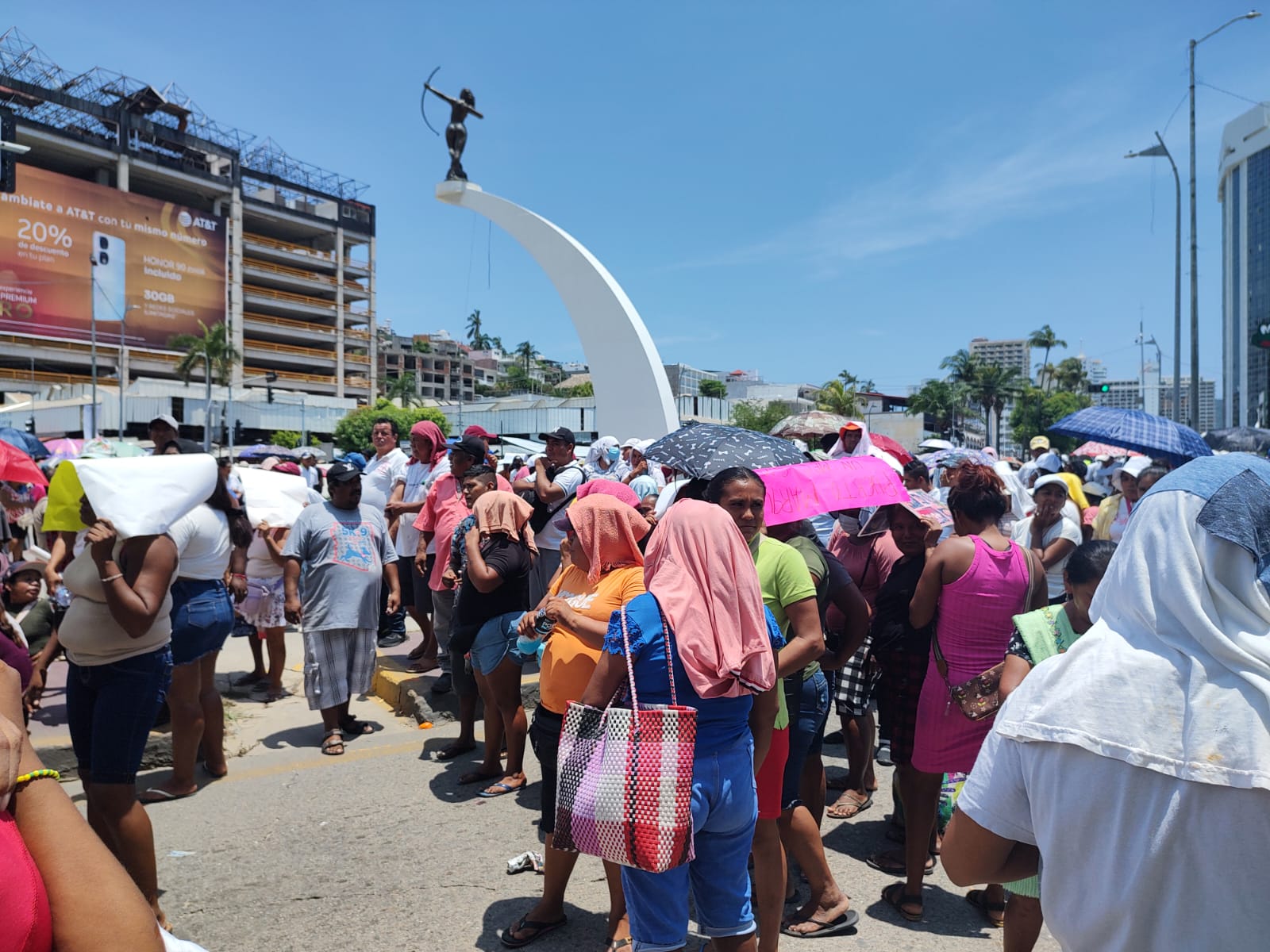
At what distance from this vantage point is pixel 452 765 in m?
4.96

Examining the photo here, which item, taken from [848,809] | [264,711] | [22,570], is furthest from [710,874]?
[22,570]

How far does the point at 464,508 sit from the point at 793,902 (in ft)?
10.9

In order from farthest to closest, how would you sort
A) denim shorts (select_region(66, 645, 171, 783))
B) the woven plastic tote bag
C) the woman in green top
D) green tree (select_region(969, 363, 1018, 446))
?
green tree (select_region(969, 363, 1018, 446)), denim shorts (select_region(66, 645, 171, 783)), the woman in green top, the woven plastic tote bag

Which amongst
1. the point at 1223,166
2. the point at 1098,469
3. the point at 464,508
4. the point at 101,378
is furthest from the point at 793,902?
the point at 1223,166

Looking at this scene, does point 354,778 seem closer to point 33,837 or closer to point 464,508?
point 464,508

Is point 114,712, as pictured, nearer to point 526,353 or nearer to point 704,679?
point 704,679

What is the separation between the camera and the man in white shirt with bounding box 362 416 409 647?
7238 millimetres

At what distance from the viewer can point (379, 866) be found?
146 inches

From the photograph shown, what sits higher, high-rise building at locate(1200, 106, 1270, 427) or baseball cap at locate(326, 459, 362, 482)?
high-rise building at locate(1200, 106, 1270, 427)

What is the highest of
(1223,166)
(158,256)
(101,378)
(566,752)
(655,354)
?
(1223,166)

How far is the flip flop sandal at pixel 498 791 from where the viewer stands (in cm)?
447

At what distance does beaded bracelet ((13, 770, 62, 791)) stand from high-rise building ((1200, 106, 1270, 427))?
98922mm

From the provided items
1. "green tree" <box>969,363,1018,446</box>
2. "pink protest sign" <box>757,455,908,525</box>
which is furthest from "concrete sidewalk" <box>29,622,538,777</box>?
"green tree" <box>969,363,1018,446</box>

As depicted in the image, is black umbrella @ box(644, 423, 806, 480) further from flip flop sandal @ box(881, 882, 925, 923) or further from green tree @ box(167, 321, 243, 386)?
green tree @ box(167, 321, 243, 386)
